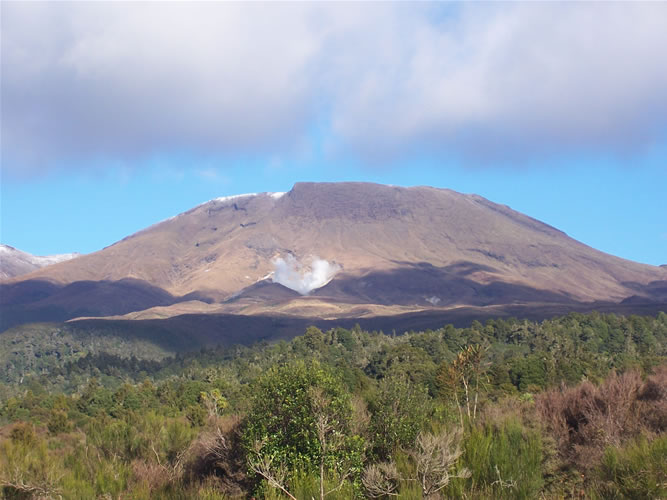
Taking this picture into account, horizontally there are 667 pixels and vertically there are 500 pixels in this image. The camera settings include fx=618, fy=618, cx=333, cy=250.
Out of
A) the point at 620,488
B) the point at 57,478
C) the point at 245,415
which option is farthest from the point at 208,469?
the point at 620,488

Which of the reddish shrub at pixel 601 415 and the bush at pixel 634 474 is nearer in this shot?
the bush at pixel 634 474

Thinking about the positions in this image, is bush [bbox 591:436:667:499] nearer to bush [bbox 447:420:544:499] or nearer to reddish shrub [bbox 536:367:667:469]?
bush [bbox 447:420:544:499]

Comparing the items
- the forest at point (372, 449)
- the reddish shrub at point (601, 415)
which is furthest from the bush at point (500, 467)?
the reddish shrub at point (601, 415)

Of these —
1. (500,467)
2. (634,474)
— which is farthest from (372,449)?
(634,474)

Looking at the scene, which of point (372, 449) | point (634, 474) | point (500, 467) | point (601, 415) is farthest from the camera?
point (601, 415)

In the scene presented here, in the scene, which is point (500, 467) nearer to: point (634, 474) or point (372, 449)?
point (634, 474)

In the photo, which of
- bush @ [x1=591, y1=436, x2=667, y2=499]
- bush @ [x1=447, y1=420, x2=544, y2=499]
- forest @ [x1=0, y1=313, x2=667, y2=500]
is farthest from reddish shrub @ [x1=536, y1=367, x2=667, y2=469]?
bush @ [x1=591, y1=436, x2=667, y2=499]

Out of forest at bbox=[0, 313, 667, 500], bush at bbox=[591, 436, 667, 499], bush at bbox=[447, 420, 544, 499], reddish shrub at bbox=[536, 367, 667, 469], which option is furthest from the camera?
reddish shrub at bbox=[536, 367, 667, 469]

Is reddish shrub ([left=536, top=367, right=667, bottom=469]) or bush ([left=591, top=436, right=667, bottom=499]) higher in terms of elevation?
bush ([left=591, top=436, right=667, bottom=499])

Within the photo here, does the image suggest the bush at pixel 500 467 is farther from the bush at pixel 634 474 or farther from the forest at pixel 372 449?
the bush at pixel 634 474

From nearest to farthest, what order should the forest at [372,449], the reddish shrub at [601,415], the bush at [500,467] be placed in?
the bush at [500,467] < the forest at [372,449] < the reddish shrub at [601,415]

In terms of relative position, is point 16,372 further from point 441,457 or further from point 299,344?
point 441,457

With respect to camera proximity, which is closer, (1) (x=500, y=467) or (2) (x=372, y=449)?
(1) (x=500, y=467)

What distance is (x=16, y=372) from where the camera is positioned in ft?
594
